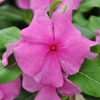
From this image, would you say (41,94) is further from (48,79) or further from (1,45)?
(1,45)

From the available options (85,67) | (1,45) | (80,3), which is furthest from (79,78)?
(80,3)

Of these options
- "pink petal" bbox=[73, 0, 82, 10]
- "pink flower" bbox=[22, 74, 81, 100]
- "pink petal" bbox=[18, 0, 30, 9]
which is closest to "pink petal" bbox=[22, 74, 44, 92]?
"pink flower" bbox=[22, 74, 81, 100]

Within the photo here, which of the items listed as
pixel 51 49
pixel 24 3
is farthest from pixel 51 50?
pixel 24 3

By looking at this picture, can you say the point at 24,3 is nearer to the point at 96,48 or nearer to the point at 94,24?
the point at 94,24

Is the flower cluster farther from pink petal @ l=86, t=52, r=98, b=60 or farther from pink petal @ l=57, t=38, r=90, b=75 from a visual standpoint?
pink petal @ l=86, t=52, r=98, b=60

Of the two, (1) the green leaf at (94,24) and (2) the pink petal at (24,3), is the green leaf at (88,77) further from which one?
(2) the pink petal at (24,3)

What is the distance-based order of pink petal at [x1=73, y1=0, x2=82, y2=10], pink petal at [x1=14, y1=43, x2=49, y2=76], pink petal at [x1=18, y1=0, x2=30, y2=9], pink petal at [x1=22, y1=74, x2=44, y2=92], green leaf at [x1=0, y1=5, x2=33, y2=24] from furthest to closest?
green leaf at [x1=0, y1=5, x2=33, y2=24]
pink petal at [x1=18, y1=0, x2=30, y2=9]
pink petal at [x1=73, y1=0, x2=82, y2=10]
pink petal at [x1=22, y1=74, x2=44, y2=92]
pink petal at [x1=14, y1=43, x2=49, y2=76]

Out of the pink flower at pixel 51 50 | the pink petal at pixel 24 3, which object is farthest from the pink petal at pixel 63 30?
the pink petal at pixel 24 3
